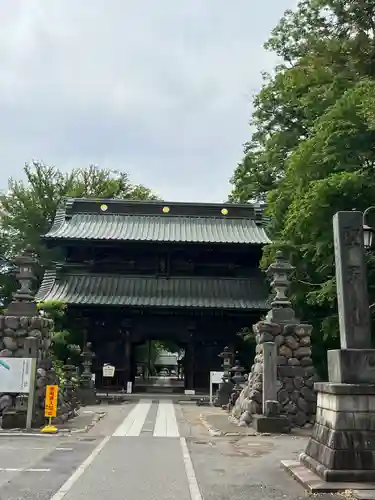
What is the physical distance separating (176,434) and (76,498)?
22.3 feet

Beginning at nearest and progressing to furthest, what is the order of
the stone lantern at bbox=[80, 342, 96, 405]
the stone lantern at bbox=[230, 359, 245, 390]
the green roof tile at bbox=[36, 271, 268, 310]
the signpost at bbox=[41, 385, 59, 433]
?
1. the signpost at bbox=[41, 385, 59, 433]
2. the stone lantern at bbox=[230, 359, 245, 390]
3. the stone lantern at bbox=[80, 342, 96, 405]
4. the green roof tile at bbox=[36, 271, 268, 310]

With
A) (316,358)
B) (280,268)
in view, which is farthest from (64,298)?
(280,268)

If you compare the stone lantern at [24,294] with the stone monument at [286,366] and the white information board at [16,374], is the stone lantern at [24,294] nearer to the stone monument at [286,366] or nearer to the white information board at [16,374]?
the white information board at [16,374]

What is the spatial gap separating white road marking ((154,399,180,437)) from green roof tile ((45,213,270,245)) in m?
9.71

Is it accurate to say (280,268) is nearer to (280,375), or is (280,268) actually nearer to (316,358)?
(280,375)

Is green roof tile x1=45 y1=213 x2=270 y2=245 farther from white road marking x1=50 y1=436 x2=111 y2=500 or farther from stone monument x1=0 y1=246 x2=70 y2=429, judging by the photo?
white road marking x1=50 y1=436 x2=111 y2=500

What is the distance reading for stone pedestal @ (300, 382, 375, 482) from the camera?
6992mm

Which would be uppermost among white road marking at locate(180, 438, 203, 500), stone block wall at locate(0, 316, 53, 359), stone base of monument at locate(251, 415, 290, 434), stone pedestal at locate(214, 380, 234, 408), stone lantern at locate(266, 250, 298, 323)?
stone lantern at locate(266, 250, 298, 323)

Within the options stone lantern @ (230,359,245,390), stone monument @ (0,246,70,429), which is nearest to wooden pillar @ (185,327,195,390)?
stone lantern @ (230,359,245,390)

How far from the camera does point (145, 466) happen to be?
857cm

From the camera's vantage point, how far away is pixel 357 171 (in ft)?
53.3

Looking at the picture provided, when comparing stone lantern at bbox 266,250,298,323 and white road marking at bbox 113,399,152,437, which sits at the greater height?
stone lantern at bbox 266,250,298,323

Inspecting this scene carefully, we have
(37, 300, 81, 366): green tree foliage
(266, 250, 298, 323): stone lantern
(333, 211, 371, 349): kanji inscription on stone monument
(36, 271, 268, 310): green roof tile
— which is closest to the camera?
(333, 211, 371, 349): kanji inscription on stone monument

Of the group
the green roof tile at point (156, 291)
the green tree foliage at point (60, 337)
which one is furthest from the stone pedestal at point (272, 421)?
the green roof tile at point (156, 291)
